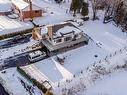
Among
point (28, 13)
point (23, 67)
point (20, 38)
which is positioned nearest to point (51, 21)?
point (28, 13)

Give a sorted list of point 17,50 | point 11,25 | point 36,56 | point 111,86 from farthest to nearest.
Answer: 1. point 11,25
2. point 17,50
3. point 36,56
4. point 111,86

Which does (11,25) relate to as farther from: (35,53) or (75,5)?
(75,5)

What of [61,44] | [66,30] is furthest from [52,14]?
[61,44]

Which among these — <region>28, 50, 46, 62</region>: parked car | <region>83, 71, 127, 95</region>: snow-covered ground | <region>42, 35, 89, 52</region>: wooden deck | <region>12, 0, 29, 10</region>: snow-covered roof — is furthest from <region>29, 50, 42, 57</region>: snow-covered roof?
<region>12, 0, 29, 10</region>: snow-covered roof

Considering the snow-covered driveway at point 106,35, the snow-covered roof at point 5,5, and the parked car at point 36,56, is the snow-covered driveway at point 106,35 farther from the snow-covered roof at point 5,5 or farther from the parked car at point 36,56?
the snow-covered roof at point 5,5

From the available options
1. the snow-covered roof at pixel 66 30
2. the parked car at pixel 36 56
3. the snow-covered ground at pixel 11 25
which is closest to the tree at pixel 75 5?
the snow-covered roof at pixel 66 30
